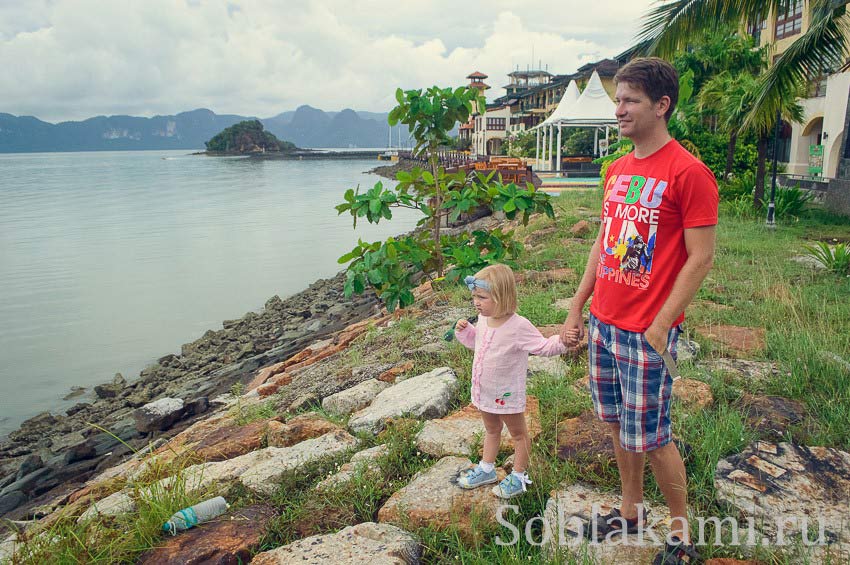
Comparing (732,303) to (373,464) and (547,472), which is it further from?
(373,464)

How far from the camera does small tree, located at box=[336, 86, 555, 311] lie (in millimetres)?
5805

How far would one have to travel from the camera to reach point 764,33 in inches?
950

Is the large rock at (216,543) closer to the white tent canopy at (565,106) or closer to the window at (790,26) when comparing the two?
the white tent canopy at (565,106)

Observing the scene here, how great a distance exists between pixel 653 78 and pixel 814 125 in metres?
23.6

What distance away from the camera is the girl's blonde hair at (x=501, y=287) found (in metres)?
2.72

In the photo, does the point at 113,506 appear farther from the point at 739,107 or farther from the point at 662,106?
the point at 739,107

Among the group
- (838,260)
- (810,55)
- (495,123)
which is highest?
(495,123)

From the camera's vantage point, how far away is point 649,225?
87.0 inches

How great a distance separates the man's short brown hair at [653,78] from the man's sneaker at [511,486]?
169 centimetres

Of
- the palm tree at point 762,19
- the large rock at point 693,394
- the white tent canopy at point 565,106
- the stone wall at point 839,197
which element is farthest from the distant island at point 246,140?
the large rock at point 693,394

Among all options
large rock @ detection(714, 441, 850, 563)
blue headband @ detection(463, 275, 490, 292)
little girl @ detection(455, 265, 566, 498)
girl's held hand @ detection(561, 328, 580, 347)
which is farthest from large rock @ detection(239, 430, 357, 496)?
large rock @ detection(714, 441, 850, 563)

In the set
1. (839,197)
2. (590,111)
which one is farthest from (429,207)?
(590,111)

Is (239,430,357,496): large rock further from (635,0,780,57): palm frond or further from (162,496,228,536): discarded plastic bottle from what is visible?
(635,0,780,57): palm frond

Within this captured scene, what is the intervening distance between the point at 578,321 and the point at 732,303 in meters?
Answer: 3.65
